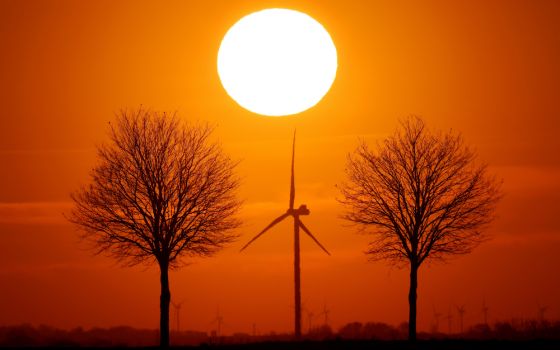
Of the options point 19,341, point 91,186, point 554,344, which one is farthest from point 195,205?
point 554,344

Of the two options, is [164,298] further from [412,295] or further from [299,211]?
[299,211]

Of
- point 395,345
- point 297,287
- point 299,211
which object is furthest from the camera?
point 299,211

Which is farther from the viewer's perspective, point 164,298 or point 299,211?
point 299,211

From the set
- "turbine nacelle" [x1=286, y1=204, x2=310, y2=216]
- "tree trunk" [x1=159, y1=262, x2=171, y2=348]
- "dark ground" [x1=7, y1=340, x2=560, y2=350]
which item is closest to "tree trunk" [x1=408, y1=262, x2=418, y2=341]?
"dark ground" [x1=7, y1=340, x2=560, y2=350]

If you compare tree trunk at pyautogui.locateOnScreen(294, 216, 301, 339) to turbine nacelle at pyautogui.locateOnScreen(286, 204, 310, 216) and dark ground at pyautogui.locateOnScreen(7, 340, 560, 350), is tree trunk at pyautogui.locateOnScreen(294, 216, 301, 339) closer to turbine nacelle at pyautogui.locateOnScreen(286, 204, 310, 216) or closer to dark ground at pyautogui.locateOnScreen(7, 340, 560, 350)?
turbine nacelle at pyautogui.locateOnScreen(286, 204, 310, 216)

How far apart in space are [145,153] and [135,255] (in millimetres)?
6459

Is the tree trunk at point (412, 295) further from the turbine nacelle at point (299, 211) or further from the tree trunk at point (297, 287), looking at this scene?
the turbine nacelle at point (299, 211)

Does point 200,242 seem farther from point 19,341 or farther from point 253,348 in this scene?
point 19,341

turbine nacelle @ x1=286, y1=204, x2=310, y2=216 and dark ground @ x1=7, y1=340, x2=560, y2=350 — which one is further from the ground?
turbine nacelle @ x1=286, y1=204, x2=310, y2=216

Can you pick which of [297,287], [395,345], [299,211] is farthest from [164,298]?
[299,211]

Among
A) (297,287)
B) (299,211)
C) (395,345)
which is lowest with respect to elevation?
(395,345)

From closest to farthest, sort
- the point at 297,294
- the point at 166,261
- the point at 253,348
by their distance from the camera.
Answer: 1. the point at 253,348
2. the point at 166,261
3. the point at 297,294

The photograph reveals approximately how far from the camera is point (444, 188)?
6525 centimetres

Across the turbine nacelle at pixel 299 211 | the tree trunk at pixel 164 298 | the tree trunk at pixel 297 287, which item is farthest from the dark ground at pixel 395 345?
the turbine nacelle at pixel 299 211
